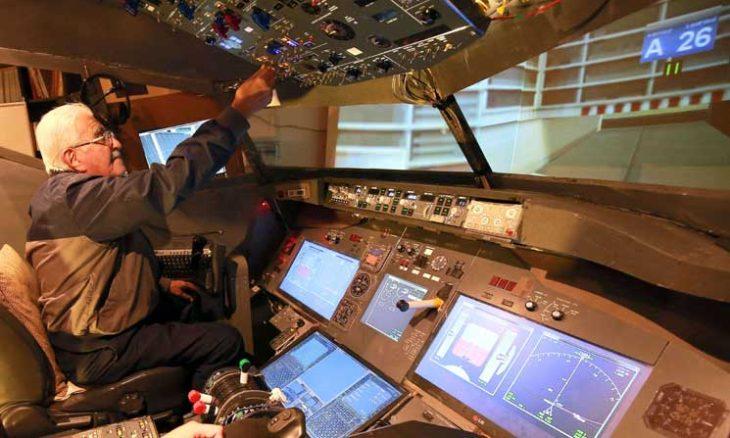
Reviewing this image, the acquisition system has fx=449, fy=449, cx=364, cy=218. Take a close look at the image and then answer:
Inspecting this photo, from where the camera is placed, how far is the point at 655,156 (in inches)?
88.6

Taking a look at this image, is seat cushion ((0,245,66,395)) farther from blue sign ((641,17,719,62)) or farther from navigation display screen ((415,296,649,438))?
blue sign ((641,17,719,62))

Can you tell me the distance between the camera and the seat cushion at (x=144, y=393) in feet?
4.78

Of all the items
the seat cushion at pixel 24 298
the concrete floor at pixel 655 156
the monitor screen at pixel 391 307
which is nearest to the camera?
the seat cushion at pixel 24 298

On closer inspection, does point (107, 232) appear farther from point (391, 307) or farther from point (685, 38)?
point (685, 38)

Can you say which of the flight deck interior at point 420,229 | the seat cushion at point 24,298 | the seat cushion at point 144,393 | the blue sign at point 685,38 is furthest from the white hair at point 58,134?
the blue sign at point 685,38

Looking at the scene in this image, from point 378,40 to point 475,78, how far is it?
386mm

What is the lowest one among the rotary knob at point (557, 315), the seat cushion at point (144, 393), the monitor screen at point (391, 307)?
the seat cushion at point (144, 393)

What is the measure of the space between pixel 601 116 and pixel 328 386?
2.15 meters

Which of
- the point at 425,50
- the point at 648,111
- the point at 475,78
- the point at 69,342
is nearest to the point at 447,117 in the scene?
the point at 475,78

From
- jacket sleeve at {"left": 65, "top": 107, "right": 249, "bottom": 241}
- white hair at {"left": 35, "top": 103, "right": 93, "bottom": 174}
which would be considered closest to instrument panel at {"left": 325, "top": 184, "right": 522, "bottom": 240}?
jacket sleeve at {"left": 65, "top": 107, "right": 249, "bottom": 241}

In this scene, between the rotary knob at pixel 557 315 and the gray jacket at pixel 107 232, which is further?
the gray jacket at pixel 107 232

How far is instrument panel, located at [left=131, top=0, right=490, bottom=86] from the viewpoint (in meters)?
1.10

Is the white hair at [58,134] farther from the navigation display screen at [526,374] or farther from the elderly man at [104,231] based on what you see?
the navigation display screen at [526,374]

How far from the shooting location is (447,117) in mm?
1658
